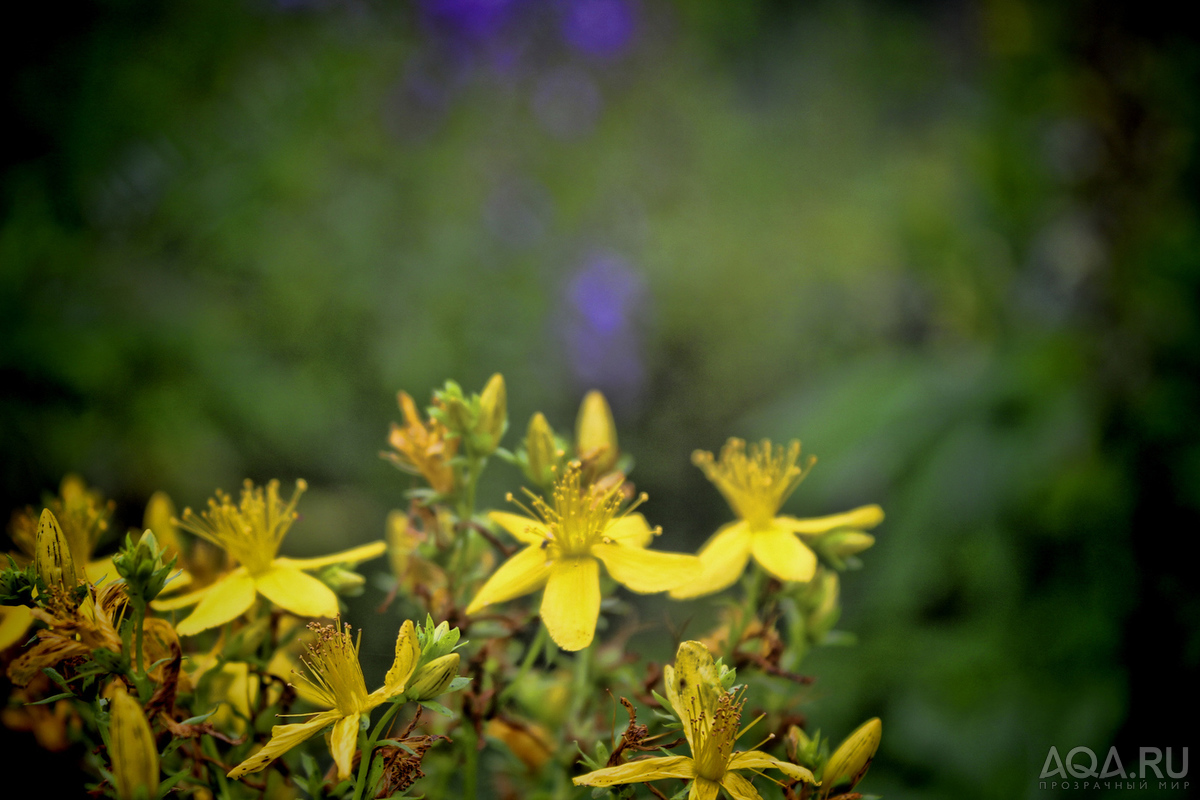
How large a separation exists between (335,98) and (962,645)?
4.98ft

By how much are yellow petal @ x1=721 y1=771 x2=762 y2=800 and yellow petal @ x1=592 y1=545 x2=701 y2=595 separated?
9 centimetres

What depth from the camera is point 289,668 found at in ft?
1.34

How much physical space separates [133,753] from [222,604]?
0.10 m

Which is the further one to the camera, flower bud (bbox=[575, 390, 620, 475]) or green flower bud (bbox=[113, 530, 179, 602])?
flower bud (bbox=[575, 390, 620, 475])

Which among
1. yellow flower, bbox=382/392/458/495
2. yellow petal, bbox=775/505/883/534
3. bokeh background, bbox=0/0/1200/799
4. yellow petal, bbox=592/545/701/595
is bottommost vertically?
yellow petal, bbox=592/545/701/595

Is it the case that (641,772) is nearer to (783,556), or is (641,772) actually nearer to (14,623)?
(783,556)

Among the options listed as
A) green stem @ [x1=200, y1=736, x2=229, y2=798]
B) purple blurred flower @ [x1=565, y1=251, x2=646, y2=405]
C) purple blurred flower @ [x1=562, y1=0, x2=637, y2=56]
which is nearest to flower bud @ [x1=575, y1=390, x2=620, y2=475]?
green stem @ [x1=200, y1=736, x2=229, y2=798]

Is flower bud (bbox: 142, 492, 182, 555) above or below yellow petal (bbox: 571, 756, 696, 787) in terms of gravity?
above

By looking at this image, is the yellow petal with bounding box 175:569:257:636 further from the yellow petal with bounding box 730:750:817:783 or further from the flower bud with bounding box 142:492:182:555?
the yellow petal with bounding box 730:750:817:783

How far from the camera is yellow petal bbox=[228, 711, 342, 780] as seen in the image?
0.98ft

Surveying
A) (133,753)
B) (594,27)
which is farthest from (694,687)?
(594,27)

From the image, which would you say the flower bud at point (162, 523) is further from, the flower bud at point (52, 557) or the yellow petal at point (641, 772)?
the yellow petal at point (641, 772)

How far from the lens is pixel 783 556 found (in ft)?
1.35

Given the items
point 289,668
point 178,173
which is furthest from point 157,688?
point 178,173
